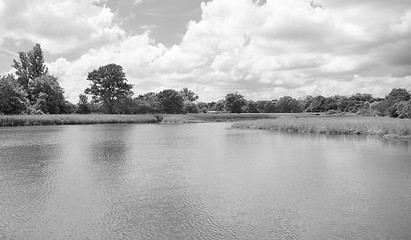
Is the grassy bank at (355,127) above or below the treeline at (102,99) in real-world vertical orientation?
below

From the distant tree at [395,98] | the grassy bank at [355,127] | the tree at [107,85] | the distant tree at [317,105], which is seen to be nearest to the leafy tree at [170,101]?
the tree at [107,85]

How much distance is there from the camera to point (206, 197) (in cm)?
1009

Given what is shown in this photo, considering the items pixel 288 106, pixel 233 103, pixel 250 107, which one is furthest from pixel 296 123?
pixel 288 106

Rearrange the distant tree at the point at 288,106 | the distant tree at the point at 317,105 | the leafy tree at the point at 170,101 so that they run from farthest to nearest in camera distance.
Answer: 1. the distant tree at the point at 288,106
2. the distant tree at the point at 317,105
3. the leafy tree at the point at 170,101

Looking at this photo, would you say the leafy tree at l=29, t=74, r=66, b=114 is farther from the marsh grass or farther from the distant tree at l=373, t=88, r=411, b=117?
the distant tree at l=373, t=88, r=411, b=117

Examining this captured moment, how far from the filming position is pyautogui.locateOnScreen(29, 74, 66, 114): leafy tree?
199 feet

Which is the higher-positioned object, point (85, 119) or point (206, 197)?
point (85, 119)

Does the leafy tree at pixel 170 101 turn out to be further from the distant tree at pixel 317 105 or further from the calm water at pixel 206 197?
the calm water at pixel 206 197

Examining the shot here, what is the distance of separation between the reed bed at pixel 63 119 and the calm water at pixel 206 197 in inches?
1270

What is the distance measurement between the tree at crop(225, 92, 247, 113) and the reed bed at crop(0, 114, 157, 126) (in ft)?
158

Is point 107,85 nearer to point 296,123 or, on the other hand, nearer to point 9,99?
point 9,99

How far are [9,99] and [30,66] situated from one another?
18727 mm

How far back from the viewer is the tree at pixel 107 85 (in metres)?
75.9

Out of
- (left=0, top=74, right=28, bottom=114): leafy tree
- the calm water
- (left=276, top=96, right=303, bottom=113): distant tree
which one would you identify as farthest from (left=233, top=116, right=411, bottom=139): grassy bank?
(left=276, top=96, right=303, bottom=113): distant tree
